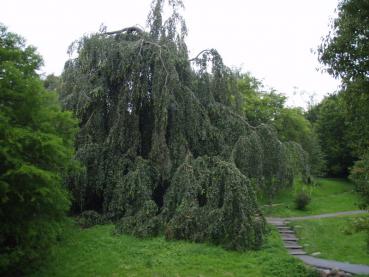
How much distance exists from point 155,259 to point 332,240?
639 cm

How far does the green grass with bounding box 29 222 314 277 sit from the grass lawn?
22.8ft

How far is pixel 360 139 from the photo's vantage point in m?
8.19

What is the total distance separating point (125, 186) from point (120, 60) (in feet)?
14.0

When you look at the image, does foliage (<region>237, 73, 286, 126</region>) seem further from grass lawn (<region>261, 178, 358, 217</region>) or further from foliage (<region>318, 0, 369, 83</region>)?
foliage (<region>318, 0, 369, 83</region>)

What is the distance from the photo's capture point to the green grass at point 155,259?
916cm

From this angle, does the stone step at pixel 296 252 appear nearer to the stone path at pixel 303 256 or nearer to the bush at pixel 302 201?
the stone path at pixel 303 256

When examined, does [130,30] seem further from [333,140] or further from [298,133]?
[333,140]

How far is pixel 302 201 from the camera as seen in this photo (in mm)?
18828

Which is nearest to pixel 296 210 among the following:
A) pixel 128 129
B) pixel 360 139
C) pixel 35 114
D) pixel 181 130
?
pixel 181 130

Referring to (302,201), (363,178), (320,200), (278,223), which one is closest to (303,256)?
(278,223)

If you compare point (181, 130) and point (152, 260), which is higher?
point (181, 130)

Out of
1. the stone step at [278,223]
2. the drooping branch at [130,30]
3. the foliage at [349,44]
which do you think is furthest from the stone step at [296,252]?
the drooping branch at [130,30]

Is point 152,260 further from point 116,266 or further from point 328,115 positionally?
point 328,115

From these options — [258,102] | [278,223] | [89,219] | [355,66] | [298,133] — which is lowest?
[278,223]
